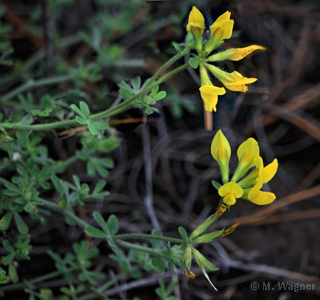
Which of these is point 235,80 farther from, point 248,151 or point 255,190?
point 255,190

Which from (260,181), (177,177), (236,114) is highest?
(260,181)

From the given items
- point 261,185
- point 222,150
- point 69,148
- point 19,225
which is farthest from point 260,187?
point 69,148

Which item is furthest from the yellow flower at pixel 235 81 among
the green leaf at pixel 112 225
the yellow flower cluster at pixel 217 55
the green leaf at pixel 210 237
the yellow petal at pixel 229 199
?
the green leaf at pixel 112 225

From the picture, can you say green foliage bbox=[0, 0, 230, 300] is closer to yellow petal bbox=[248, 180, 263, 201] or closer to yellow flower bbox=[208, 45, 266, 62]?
yellow flower bbox=[208, 45, 266, 62]

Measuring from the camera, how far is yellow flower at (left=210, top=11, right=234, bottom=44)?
1303 mm

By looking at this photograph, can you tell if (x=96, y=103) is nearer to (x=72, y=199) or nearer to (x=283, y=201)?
(x=72, y=199)

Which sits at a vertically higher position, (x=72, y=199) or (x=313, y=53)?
(x=72, y=199)

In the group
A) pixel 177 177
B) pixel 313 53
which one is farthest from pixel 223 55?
pixel 313 53

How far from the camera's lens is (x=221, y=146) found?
143 cm

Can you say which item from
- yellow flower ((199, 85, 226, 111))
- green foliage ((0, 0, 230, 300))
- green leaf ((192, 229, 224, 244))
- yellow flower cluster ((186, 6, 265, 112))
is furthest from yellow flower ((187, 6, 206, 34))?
green leaf ((192, 229, 224, 244))

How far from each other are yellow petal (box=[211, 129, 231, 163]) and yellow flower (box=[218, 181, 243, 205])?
0.57ft

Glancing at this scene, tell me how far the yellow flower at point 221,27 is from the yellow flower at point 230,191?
1.64 ft

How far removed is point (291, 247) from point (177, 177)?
36.4 inches

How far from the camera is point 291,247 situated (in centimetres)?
265
